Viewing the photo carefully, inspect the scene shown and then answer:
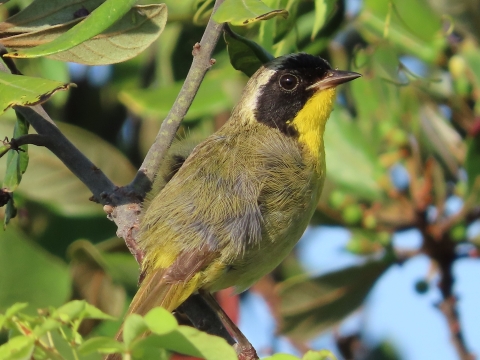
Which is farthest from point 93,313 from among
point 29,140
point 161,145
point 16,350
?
point 161,145

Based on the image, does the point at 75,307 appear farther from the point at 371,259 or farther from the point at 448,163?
the point at 448,163

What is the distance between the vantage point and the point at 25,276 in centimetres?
395

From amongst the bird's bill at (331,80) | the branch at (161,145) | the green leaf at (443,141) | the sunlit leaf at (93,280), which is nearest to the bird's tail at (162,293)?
the branch at (161,145)

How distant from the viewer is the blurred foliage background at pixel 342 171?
3.96 m

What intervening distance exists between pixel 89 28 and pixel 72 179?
2.28 meters

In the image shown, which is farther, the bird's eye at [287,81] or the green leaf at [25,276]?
the bird's eye at [287,81]

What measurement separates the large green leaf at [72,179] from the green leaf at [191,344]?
282cm

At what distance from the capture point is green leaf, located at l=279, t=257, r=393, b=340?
171 inches

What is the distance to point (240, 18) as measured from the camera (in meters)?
2.38

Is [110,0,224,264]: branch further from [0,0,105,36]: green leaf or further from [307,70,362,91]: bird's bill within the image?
[307,70,362,91]: bird's bill

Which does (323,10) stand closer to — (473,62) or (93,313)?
(473,62)

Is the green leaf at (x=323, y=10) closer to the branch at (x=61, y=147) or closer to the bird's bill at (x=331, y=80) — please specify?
the bird's bill at (x=331, y=80)

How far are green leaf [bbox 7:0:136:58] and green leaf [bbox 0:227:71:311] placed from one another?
5.42 ft

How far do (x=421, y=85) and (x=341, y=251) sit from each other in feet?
3.44
